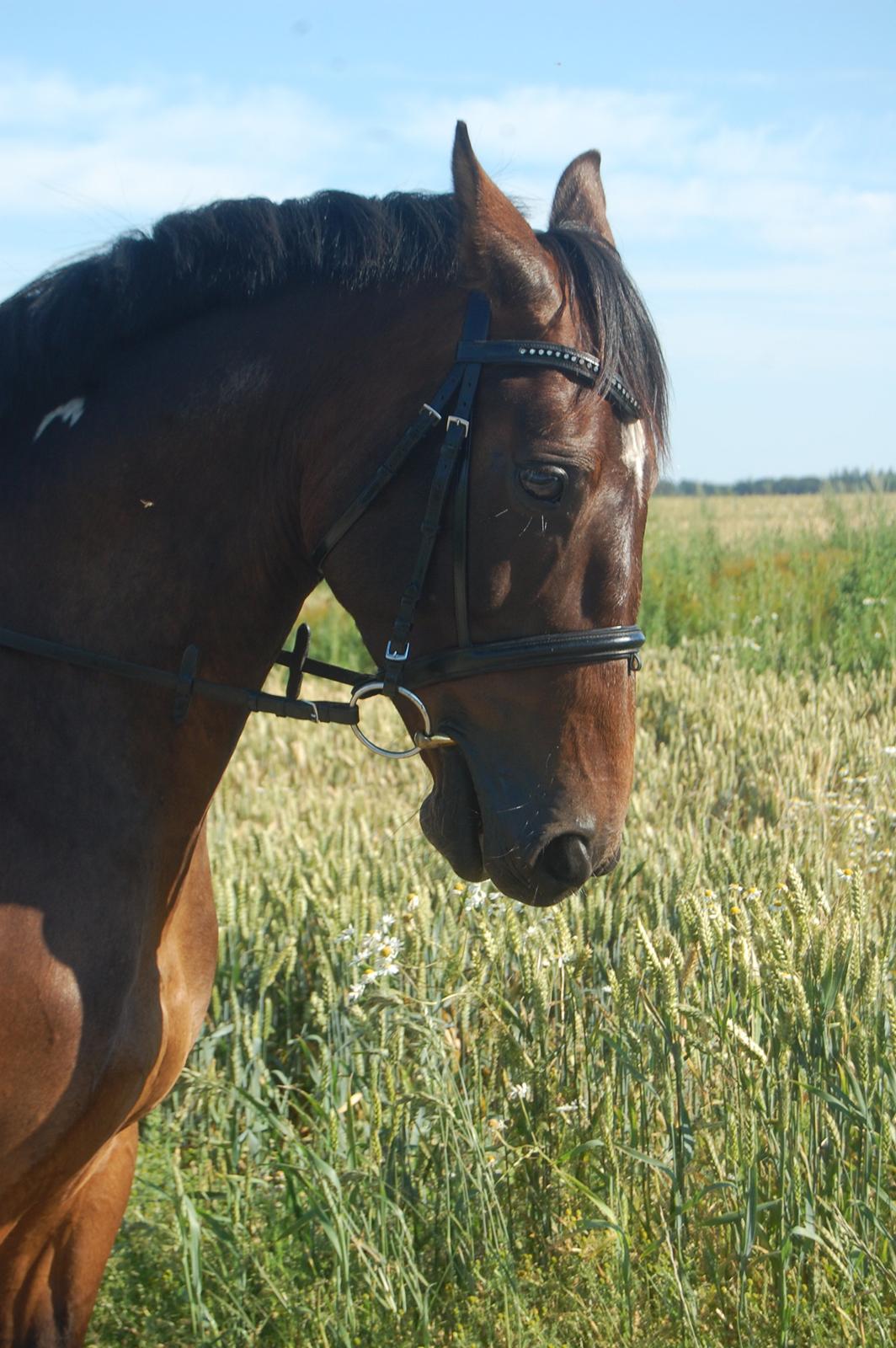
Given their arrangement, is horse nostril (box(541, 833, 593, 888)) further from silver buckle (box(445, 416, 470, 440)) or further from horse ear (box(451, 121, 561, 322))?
horse ear (box(451, 121, 561, 322))

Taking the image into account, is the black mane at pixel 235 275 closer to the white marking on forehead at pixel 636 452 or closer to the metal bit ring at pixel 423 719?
the white marking on forehead at pixel 636 452

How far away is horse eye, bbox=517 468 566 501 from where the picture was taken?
2029 mm

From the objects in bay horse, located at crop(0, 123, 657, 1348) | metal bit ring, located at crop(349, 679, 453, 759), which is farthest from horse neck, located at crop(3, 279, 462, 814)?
metal bit ring, located at crop(349, 679, 453, 759)

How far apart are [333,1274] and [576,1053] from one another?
2.58 feet

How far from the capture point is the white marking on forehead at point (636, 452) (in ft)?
6.93

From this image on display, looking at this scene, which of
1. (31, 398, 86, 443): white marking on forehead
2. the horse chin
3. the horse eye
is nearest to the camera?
the horse eye

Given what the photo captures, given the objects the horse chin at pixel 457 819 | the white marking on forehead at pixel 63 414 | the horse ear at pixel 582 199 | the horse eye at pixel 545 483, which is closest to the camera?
the horse eye at pixel 545 483

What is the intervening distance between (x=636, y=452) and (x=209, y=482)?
2.50 ft

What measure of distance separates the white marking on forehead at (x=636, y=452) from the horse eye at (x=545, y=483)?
0.47 feet

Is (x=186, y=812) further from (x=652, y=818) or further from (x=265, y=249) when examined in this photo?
(x=652, y=818)

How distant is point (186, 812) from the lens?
2232mm

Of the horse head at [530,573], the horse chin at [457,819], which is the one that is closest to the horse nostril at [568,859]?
the horse head at [530,573]

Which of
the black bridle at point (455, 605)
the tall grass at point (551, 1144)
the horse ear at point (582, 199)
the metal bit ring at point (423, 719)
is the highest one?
the horse ear at point (582, 199)

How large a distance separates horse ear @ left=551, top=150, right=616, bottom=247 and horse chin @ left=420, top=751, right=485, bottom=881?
44.5 inches
